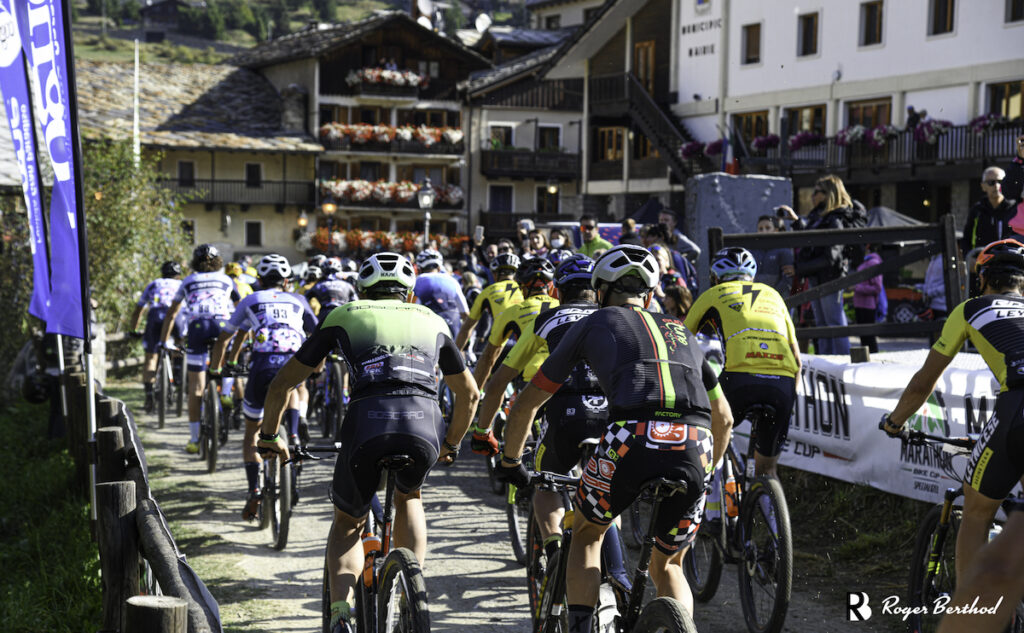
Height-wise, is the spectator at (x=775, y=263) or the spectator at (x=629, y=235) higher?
the spectator at (x=629, y=235)

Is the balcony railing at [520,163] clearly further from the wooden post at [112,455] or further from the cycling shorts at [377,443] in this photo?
the cycling shorts at [377,443]

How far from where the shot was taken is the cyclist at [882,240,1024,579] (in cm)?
492

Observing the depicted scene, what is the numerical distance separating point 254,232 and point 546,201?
50.0 ft

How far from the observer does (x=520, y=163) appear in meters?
58.1

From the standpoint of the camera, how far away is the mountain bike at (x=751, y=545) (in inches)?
238

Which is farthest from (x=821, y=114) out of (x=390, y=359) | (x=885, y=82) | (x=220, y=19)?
(x=220, y=19)

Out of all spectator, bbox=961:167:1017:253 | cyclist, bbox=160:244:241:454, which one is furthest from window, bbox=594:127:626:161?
spectator, bbox=961:167:1017:253

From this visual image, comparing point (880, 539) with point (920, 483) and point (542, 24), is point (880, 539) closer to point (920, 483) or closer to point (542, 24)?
point (920, 483)

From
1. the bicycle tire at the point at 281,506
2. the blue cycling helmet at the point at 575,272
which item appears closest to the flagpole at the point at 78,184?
the bicycle tire at the point at 281,506

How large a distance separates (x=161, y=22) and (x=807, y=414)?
152m

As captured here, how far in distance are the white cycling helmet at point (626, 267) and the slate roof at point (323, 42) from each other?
5351 cm

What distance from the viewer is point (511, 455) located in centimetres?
507

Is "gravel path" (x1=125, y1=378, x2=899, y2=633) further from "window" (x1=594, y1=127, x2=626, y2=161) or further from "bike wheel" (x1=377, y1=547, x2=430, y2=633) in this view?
"window" (x1=594, y1=127, x2=626, y2=161)
